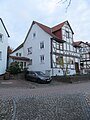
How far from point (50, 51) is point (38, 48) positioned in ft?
13.5

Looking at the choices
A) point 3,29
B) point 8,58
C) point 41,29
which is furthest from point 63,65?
point 3,29

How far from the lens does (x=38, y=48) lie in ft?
125

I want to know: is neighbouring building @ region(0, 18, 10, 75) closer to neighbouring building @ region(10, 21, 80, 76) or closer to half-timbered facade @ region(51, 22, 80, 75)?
neighbouring building @ region(10, 21, 80, 76)

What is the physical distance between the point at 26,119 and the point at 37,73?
68.7ft

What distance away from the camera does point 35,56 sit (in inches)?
1513

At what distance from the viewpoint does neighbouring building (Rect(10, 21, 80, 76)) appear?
1379 inches

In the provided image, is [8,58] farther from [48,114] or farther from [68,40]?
[48,114]

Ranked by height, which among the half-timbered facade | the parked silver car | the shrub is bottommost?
the parked silver car

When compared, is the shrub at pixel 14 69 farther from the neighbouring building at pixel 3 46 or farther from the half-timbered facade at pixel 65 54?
the half-timbered facade at pixel 65 54

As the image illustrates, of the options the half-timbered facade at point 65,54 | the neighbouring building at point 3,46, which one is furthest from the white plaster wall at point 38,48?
the neighbouring building at point 3,46

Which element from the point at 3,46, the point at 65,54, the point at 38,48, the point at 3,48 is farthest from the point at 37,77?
the point at 65,54

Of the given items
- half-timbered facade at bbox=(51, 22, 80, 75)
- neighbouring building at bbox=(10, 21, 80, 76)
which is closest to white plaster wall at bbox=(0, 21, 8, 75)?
neighbouring building at bbox=(10, 21, 80, 76)

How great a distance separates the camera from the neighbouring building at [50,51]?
3503 centimetres

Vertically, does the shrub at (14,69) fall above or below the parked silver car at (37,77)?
above
